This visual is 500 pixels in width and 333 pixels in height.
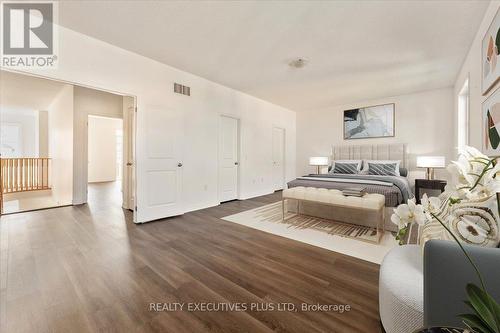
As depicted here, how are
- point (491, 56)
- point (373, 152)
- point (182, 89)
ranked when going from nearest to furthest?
point (491, 56)
point (182, 89)
point (373, 152)

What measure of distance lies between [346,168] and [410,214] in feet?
15.1

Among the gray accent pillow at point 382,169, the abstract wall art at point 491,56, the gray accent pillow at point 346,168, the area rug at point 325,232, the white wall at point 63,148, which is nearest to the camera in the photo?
the abstract wall art at point 491,56

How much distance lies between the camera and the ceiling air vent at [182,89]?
12.6 ft

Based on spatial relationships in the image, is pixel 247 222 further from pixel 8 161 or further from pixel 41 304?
pixel 8 161

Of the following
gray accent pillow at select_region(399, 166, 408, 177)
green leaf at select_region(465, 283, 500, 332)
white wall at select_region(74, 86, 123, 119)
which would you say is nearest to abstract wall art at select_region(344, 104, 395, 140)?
gray accent pillow at select_region(399, 166, 408, 177)

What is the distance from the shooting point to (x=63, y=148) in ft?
16.4

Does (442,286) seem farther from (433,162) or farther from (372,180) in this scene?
(433,162)

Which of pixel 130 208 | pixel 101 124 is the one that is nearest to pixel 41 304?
pixel 130 208

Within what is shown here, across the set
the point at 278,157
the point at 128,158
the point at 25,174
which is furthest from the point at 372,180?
the point at 25,174

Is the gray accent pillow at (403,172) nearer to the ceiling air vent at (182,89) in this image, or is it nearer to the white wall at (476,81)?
the white wall at (476,81)

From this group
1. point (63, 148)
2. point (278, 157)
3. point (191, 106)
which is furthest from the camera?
point (278, 157)

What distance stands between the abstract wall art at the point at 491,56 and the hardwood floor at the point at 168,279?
212cm

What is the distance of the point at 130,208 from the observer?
14.0ft

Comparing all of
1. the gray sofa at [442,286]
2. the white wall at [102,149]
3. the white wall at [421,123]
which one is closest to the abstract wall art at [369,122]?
the white wall at [421,123]
